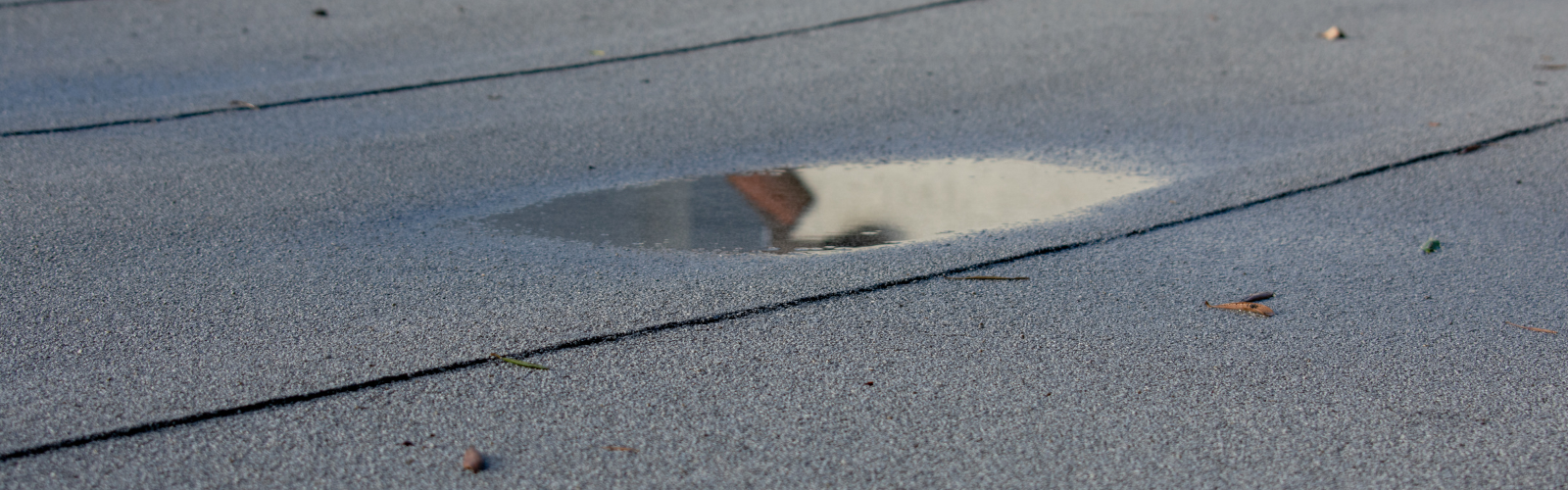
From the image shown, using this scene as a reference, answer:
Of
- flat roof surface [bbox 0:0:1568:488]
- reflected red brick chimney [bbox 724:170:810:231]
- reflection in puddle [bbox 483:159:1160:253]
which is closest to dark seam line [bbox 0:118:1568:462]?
flat roof surface [bbox 0:0:1568:488]

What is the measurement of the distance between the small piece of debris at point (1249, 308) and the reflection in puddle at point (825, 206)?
0.88 meters

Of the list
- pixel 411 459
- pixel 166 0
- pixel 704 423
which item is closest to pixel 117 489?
pixel 411 459

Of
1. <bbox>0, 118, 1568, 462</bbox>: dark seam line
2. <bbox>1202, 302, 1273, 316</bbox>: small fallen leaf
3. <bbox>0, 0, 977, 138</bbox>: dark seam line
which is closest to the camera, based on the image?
<bbox>0, 118, 1568, 462</bbox>: dark seam line

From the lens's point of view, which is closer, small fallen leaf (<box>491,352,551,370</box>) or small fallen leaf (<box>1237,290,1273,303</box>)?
small fallen leaf (<box>491,352,551,370</box>)

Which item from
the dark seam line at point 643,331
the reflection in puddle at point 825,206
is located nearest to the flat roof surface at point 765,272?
the dark seam line at point 643,331

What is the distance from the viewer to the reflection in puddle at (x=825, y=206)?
3818 millimetres

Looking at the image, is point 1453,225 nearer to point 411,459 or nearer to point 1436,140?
point 1436,140

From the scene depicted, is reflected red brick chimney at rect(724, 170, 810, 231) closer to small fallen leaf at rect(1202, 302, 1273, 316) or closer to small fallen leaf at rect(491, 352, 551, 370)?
small fallen leaf at rect(491, 352, 551, 370)

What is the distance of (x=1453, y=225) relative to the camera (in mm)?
3869

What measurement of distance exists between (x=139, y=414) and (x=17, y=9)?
5.62 m

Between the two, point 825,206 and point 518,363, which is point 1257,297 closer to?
point 825,206

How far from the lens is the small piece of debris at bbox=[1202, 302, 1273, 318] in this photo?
321 centimetres

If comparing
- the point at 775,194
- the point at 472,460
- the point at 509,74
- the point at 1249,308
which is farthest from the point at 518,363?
the point at 509,74

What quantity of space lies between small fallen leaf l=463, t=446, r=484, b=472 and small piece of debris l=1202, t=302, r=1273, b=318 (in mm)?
2247
